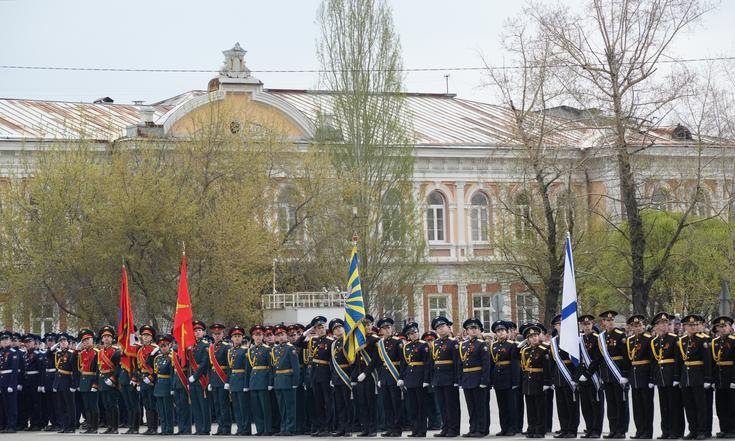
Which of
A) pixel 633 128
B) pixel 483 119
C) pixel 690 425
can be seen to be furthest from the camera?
pixel 483 119

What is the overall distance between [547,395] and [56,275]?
778 inches

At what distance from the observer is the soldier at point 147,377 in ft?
80.8

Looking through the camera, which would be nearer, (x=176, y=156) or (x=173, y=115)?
(x=176, y=156)

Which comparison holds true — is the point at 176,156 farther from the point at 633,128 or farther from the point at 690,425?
the point at 690,425

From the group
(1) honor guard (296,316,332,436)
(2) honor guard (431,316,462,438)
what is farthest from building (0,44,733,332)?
(2) honor guard (431,316,462,438)

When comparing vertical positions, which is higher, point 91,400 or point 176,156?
point 176,156

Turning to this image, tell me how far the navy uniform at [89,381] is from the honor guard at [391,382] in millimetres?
5235

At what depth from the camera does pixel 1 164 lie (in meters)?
47.8

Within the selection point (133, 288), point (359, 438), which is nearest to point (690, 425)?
point (359, 438)

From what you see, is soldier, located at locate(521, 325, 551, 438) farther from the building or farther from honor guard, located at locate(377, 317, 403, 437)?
the building

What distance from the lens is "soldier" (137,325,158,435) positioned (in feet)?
80.8

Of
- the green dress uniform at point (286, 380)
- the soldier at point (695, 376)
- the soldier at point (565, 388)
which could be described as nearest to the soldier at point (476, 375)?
the soldier at point (565, 388)

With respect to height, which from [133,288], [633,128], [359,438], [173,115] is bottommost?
[359,438]

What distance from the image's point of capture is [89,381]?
25.3 metres
